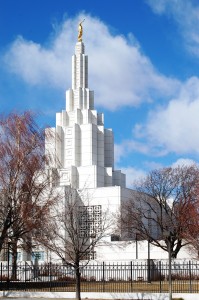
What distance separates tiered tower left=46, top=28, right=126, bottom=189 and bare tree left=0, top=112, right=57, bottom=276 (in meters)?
50.2

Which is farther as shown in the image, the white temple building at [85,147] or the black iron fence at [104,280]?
the white temple building at [85,147]

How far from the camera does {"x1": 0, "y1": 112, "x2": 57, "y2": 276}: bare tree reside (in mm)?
36312

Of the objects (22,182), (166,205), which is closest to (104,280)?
(22,182)

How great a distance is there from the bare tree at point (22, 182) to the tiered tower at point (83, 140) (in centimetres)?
5016

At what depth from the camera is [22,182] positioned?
36.9m

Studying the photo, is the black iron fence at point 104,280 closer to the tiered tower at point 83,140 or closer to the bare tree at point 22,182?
the bare tree at point 22,182

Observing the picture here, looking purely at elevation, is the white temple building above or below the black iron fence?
above

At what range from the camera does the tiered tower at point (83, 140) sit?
8938 cm

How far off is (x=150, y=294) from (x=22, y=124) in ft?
48.2

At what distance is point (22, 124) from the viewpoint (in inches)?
1499

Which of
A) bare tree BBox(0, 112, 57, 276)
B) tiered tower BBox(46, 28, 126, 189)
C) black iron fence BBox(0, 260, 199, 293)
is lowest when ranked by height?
black iron fence BBox(0, 260, 199, 293)

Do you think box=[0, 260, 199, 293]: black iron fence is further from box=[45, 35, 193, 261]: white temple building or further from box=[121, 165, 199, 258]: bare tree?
box=[45, 35, 193, 261]: white temple building

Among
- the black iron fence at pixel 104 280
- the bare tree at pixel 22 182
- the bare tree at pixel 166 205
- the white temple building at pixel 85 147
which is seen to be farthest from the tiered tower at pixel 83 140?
the bare tree at pixel 22 182

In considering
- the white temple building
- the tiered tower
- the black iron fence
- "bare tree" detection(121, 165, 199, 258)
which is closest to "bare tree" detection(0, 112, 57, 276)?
the black iron fence
